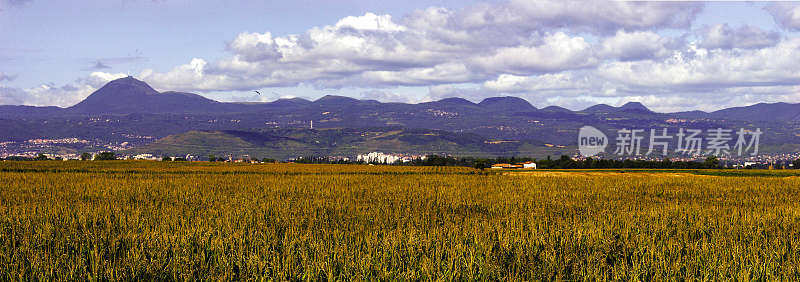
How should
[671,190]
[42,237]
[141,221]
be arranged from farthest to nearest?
[671,190] < [141,221] < [42,237]

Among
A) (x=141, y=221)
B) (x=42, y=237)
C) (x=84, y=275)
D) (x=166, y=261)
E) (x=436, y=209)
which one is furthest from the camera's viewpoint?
(x=436, y=209)

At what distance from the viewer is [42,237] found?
15.2 m

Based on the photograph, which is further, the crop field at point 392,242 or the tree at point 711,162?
the tree at point 711,162

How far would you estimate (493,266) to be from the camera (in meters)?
11.8

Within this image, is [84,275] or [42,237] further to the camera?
[42,237]

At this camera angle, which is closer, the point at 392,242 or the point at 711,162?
the point at 392,242

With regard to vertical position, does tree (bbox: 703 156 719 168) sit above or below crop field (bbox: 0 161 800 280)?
below

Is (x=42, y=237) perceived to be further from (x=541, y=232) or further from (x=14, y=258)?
(x=541, y=232)

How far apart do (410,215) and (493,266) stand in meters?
8.61

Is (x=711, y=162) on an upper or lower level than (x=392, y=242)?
lower

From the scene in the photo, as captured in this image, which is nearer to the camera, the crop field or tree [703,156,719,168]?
the crop field

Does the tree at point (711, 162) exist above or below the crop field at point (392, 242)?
below

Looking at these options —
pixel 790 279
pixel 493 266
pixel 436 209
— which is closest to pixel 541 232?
pixel 493 266

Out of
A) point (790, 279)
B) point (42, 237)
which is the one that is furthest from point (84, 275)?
point (790, 279)
